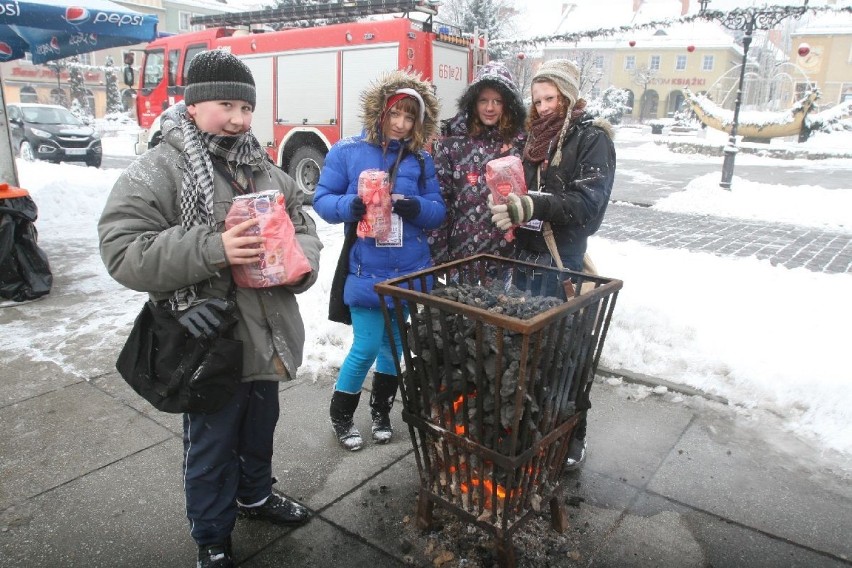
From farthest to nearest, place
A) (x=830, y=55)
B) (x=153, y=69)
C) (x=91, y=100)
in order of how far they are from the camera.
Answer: (x=830, y=55) < (x=91, y=100) < (x=153, y=69)

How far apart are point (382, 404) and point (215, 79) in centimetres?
175

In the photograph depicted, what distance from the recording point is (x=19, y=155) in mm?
14633

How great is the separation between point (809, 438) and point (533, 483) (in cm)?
182

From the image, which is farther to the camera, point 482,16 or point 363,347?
point 482,16

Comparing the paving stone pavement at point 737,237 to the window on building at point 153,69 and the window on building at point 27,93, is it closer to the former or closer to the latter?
the window on building at point 153,69

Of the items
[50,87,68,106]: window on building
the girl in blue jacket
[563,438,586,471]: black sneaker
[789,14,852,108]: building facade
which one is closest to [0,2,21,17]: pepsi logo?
the girl in blue jacket

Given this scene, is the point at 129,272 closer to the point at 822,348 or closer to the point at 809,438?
the point at 809,438

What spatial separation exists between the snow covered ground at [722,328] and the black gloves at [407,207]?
4.94ft

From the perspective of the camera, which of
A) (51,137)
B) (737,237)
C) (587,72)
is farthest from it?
(587,72)

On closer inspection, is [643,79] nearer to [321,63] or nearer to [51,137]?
[51,137]

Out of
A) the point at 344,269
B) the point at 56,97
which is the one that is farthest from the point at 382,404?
the point at 56,97

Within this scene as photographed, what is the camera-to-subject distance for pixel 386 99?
2.61m

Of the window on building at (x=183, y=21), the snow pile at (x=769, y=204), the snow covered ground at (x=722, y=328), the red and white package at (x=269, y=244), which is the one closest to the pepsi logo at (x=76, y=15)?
the snow covered ground at (x=722, y=328)

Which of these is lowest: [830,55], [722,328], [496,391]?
[722,328]
